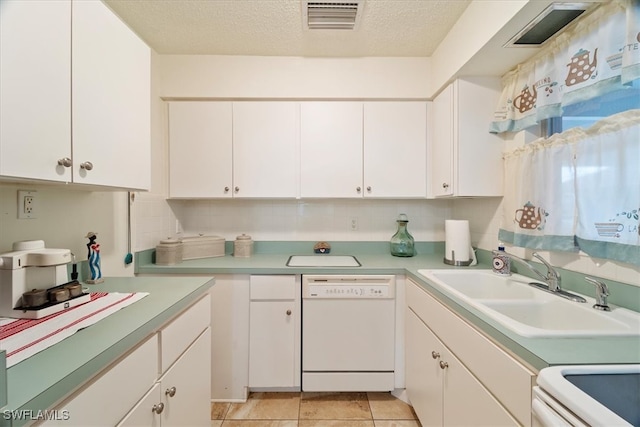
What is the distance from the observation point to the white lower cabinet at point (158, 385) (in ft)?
2.29

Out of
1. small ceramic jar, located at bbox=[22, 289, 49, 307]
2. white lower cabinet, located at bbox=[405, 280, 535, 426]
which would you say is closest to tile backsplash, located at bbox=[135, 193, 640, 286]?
white lower cabinet, located at bbox=[405, 280, 535, 426]

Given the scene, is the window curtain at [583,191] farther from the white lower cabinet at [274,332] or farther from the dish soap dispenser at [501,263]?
the white lower cabinet at [274,332]

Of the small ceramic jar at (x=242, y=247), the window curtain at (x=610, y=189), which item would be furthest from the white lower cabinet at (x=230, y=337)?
the window curtain at (x=610, y=189)

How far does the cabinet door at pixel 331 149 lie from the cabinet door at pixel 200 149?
1.88 feet

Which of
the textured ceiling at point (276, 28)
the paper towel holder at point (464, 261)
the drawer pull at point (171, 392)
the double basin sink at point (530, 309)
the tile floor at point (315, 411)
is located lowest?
the tile floor at point (315, 411)

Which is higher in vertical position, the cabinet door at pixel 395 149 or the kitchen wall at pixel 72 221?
the cabinet door at pixel 395 149

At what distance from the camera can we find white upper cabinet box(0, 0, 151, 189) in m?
0.77

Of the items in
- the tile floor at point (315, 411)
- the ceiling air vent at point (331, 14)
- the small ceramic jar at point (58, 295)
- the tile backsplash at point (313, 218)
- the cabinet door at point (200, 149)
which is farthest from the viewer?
the tile backsplash at point (313, 218)

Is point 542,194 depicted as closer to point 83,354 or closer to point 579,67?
point 579,67

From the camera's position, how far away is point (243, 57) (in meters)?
2.01

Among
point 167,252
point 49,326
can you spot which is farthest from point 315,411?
point 49,326

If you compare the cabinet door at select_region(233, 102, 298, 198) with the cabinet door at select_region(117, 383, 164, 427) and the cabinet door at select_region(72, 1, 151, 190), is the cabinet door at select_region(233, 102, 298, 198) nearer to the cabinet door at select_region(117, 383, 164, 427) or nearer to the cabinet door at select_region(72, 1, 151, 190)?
the cabinet door at select_region(72, 1, 151, 190)

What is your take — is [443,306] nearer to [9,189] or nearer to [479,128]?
[479,128]

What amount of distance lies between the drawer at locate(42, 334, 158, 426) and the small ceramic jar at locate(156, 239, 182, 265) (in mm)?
1005
